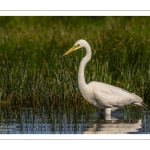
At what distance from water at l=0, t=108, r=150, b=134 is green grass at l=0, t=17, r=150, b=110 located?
1.73 feet

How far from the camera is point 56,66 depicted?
15055 mm

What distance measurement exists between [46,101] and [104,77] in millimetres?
1404

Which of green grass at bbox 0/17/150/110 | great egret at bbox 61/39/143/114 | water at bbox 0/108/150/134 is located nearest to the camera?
water at bbox 0/108/150/134

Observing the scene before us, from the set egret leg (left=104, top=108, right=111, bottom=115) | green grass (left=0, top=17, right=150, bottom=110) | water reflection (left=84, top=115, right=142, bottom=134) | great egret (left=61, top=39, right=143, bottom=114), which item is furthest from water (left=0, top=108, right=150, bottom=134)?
green grass (left=0, top=17, right=150, bottom=110)

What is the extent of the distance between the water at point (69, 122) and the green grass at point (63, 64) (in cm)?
53

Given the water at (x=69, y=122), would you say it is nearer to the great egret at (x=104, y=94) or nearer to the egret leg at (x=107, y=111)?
the egret leg at (x=107, y=111)

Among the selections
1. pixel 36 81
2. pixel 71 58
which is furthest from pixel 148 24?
pixel 36 81

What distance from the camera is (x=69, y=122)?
39.3 feet

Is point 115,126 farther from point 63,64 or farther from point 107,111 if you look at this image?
point 63,64

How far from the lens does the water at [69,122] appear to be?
37.1 feet

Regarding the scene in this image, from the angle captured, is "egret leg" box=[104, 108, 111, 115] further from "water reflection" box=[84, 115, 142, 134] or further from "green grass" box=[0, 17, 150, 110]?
"green grass" box=[0, 17, 150, 110]

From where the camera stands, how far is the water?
37.1 feet

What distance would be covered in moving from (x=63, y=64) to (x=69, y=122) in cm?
312
